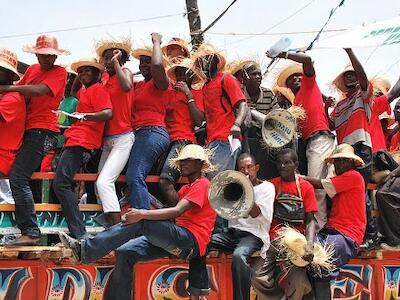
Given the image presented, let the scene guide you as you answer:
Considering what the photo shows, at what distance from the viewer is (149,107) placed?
255 inches

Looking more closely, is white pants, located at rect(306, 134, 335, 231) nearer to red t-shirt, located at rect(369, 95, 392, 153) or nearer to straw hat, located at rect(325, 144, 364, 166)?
straw hat, located at rect(325, 144, 364, 166)

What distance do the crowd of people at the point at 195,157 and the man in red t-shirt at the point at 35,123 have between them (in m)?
0.01

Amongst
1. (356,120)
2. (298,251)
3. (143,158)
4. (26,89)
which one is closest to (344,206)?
(298,251)

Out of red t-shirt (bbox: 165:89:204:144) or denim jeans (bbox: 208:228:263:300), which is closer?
denim jeans (bbox: 208:228:263:300)

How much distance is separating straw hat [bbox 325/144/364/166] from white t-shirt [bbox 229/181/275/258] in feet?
2.43

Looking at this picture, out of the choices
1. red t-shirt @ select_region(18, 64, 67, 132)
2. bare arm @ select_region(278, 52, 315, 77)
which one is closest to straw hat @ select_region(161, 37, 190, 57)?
bare arm @ select_region(278, 52, 315, 77)

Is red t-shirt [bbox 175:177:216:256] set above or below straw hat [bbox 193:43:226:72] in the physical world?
below

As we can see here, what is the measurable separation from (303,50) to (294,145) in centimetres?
99

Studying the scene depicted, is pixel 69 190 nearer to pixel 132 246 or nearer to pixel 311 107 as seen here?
pixel 132 246

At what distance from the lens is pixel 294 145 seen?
6871 millimetres

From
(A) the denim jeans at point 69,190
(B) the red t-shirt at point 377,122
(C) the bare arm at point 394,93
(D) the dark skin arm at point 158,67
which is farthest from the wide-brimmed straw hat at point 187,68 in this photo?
(C) the bare arm at point 394,93

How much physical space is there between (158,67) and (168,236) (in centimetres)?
171

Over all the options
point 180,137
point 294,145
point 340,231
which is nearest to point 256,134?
point 294,145

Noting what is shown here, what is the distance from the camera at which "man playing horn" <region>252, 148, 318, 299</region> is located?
6062 millimetres
